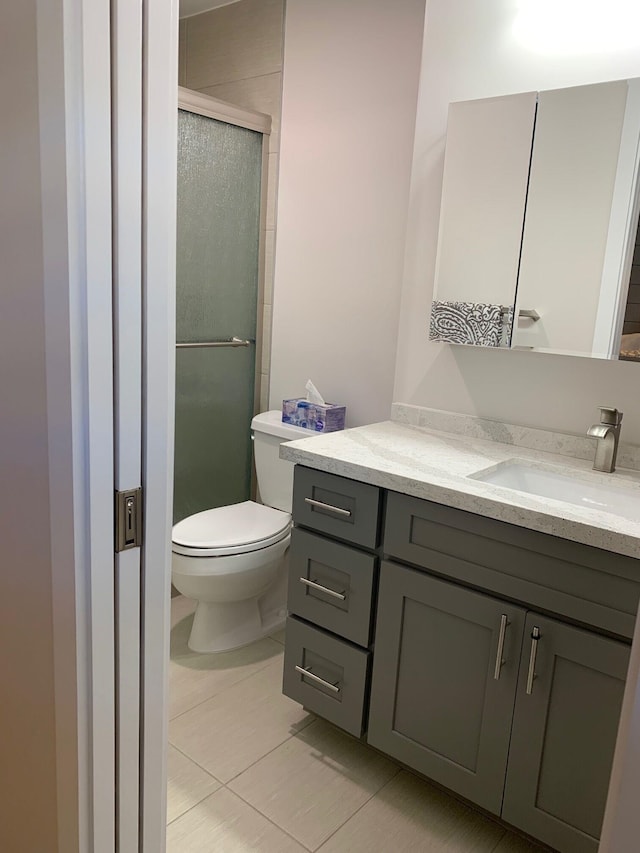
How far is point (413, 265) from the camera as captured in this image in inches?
86.7

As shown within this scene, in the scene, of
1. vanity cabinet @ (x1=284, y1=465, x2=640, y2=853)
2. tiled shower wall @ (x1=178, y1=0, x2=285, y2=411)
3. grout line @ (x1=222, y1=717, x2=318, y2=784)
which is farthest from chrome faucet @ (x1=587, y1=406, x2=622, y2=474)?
tiled shower wall @ (x1=178, y1=0, x2=285, y2=411)

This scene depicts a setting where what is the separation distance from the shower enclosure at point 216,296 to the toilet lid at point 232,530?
279 millimetres

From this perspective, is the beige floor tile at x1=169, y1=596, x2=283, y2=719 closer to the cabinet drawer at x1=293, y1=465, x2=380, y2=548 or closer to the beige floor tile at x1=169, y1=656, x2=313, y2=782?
the beige floor tile at x1=169, y1=656, x2=313, y2=782

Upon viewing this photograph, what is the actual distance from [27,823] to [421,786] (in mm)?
1093

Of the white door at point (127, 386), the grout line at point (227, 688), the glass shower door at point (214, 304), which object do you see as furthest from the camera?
the glass shower door at point (214, 304)

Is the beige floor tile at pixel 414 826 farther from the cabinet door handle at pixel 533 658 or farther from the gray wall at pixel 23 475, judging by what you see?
the gray wall at pixel 23 475

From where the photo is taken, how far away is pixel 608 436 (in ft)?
5.83

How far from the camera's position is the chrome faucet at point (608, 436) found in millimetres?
1763

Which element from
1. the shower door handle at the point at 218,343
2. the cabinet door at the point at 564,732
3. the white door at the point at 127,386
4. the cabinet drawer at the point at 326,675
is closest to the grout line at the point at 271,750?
the cabinet drawer at the point at 326,675

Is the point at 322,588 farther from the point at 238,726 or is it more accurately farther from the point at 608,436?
the point at 608,436

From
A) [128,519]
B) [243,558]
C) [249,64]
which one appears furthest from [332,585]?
[249,64]

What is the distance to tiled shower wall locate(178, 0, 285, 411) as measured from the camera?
262 cm

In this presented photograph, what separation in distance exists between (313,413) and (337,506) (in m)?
0.71

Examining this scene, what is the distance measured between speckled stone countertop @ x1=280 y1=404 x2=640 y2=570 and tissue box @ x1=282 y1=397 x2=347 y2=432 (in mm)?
240
